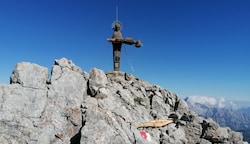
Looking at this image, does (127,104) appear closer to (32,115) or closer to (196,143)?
(196,143)

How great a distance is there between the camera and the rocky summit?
2361cm

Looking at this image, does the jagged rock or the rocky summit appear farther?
the jagged rock

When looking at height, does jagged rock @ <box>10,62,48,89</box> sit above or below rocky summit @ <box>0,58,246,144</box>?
above

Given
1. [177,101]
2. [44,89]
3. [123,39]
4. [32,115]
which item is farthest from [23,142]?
[177,101]

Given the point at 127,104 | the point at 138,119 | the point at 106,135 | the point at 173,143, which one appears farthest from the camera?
the point at 127,104

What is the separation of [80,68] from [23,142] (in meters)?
13.6

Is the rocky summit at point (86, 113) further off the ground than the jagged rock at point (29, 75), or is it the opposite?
the jagged rock at point (29, 75)

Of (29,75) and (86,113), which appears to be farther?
(29,75)

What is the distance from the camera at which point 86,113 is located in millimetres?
25875

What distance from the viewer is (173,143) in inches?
1196

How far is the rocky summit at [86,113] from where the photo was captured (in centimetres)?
2361

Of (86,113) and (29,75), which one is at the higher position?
(29,75)

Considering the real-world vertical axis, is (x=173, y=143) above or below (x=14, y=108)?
below

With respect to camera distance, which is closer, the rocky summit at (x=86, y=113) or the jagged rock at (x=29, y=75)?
the rocky summit at (x=86, y=113)
